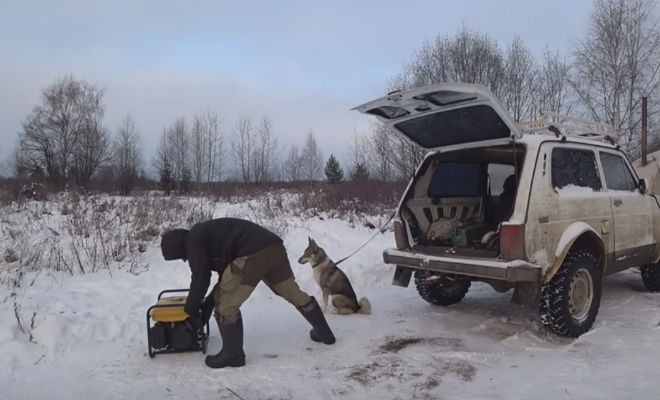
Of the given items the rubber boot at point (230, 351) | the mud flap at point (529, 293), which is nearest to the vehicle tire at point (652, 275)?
the mud flap at point (529, 293)

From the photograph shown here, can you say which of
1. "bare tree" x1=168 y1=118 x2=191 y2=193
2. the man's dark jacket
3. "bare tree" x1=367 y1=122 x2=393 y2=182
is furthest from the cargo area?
"bare tree" x1=168 y1=118 x2=191 y2=193

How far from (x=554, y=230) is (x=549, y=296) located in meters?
0.66

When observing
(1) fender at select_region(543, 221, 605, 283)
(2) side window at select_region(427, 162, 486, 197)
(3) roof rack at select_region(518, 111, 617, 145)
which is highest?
(3) roof rack at select_region(518, 111, 617, 145)

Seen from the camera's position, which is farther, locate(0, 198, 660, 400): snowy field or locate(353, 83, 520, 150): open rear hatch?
locate(353, 83, 520, 150): open rear hatch

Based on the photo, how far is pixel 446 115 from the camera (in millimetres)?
5008

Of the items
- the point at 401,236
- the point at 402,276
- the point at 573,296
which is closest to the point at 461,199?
the point at 401,236

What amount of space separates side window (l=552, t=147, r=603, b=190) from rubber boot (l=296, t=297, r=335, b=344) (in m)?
2.73

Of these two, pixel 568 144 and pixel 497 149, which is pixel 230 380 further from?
pixel 568 144

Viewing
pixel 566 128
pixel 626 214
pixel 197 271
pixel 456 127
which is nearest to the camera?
pixel 197 271

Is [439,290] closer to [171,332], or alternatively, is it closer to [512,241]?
[512,241]

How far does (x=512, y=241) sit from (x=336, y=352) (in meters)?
1.99

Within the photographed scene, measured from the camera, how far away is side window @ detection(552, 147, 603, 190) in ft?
16.0

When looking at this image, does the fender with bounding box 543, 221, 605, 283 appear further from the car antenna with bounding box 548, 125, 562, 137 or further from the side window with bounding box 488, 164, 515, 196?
the side window with bounding box 488, 164, 515, 196

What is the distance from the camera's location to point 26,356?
4215mm
